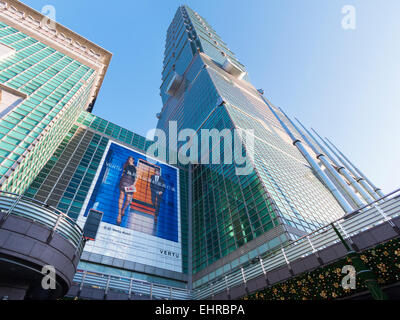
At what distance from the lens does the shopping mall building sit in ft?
43.9

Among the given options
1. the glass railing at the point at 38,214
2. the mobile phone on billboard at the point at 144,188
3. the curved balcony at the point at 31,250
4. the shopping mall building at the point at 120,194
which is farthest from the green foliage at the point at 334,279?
the mobile phone on billboard at the point at 144,188

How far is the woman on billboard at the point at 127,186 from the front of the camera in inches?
1736

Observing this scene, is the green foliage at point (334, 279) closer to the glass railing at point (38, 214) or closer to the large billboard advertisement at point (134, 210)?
the glass railing at point (38, 214)

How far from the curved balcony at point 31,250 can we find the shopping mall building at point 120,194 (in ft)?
0.18

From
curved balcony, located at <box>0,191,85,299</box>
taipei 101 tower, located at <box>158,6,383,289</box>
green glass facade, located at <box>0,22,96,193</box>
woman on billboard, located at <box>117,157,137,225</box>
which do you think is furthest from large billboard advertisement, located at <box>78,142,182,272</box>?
curved balcony, located at <box>0,191,85,299</box>

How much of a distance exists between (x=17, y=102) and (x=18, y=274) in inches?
1237

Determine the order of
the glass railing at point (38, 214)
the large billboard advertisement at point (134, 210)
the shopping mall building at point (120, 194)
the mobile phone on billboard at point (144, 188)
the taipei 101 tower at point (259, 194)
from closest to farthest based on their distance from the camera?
the glass railing at point (38, 214) < the shopping mall building at point (120, 194) < the taipei 101 tower at point (259, 194) < the large billboard advertisement at point (134, 210) < the mobile phone on billboard at point (144, 188)

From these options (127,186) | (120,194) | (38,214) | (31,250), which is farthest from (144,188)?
(31,250)

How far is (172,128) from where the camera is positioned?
106500 mm

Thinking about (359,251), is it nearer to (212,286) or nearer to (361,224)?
(361,224)

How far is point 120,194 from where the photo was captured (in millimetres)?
46562

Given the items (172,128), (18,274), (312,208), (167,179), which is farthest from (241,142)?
(172,128)

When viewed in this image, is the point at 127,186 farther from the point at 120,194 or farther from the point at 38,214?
the point at 38,214

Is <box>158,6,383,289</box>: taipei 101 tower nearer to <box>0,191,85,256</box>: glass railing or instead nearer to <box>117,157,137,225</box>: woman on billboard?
<box>117,157,137,225</box>: woman on billboard
